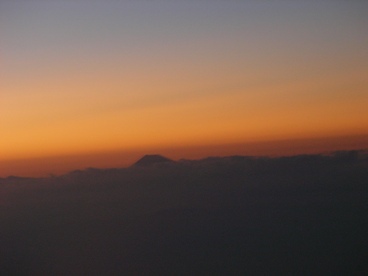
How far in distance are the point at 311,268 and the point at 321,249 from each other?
795 mm

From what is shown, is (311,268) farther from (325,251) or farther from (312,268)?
(325,251)

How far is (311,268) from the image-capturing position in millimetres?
5801

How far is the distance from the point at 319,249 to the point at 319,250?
0.04 meters

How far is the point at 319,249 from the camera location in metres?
6.32

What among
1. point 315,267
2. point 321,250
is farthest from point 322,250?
point 315,267

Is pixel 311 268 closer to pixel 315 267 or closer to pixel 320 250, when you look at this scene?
pixel 315 267

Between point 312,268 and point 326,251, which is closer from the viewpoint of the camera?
point 312,268

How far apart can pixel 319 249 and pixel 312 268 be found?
74cm

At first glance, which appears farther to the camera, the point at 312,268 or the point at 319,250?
the point at 319,250

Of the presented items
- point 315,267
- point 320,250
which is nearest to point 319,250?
point 320,250

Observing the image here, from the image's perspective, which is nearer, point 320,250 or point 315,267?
point 315,267

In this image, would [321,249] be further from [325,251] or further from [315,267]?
[315,267]

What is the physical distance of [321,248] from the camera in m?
6.35

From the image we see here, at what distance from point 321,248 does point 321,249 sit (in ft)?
0.14
